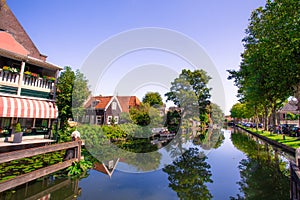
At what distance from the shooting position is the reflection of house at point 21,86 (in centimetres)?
1278

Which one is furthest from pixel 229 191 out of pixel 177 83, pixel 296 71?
pixel 177 83

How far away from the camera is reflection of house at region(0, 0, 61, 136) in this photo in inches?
503

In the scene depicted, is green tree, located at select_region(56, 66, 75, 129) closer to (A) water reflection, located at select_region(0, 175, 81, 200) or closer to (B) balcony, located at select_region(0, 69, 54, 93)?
(B) balcony, located at select_region(0, 69, 54, 93)

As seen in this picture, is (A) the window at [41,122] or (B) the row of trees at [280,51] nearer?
(B) the row of trees at [280,51]

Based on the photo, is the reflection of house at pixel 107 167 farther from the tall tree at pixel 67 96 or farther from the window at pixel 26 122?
the window at pixel 26 122

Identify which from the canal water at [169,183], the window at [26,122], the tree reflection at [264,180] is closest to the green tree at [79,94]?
the window at [26,122]

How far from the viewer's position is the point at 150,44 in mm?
20078

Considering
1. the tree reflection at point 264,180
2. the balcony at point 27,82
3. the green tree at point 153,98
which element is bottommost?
the tree reflection at point 264,180

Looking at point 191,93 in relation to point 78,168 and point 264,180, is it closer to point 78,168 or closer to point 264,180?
point 264,180

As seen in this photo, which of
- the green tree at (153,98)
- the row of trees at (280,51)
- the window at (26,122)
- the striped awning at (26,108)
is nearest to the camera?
the striped awning at (26,108)

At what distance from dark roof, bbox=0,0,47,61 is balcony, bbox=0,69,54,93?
6095 mm

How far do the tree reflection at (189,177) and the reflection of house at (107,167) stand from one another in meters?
3.29

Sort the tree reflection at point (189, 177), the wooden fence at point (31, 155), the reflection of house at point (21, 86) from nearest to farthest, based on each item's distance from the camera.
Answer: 1. the wooden fence at point (31, 155)
2. the tree reflection at point (189, 177)
3. the reflection of house at point (21, 86)

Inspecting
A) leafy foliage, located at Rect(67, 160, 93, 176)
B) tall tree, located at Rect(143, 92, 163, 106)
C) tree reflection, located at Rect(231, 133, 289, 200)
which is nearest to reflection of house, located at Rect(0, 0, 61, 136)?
leafy foliage, located at Rect(67, 160, 93, 176)
